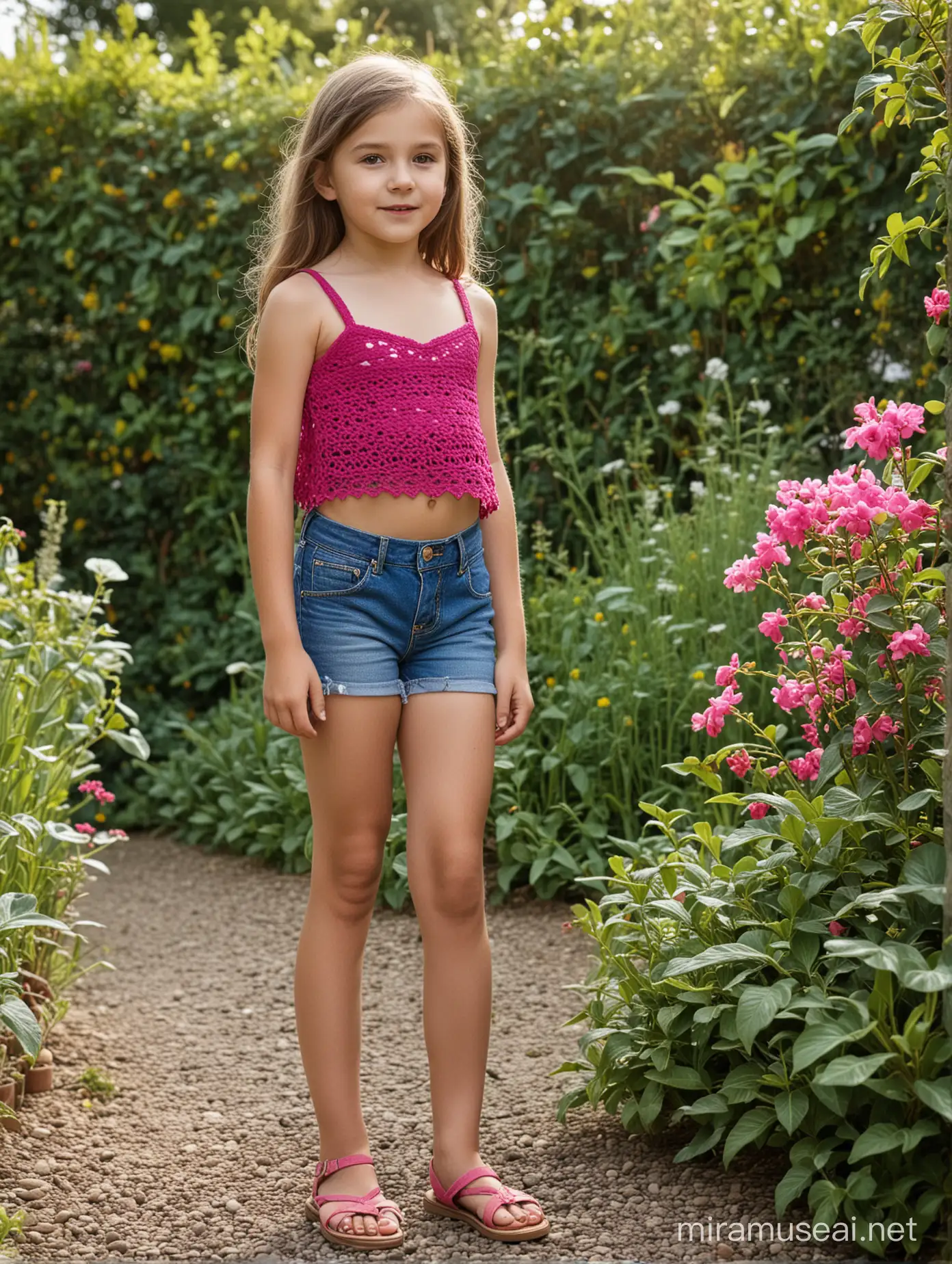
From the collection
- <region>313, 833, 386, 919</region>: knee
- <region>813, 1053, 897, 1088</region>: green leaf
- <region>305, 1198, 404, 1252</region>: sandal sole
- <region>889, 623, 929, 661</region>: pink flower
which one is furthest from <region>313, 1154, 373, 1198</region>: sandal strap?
Answer: <region>889, 623, 929, 661</region>: pink flower

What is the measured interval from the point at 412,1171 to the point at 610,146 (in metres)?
3.50

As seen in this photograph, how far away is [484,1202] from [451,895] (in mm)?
450

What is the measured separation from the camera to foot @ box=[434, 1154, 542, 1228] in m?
1.96

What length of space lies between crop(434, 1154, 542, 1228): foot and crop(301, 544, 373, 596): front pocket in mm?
890

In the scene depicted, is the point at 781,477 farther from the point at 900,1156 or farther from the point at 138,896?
the point at 900,1156

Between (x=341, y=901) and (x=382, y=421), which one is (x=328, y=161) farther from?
(x=341, y=901)

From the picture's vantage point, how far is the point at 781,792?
241cm

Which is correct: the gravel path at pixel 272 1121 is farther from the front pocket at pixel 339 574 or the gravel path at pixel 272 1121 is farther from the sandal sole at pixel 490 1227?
the front pocket at pixel 339 574

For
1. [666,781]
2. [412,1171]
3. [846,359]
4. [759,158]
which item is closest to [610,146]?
[759,158]

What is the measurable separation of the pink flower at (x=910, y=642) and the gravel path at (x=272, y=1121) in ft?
2.67

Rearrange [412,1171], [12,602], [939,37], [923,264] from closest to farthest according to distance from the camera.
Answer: [939,37], [412,1171], [12,602], [923,264]

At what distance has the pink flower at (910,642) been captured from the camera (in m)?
1.89

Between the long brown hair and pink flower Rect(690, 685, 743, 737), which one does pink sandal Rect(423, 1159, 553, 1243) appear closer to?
pink flower Rect(690, 685, 743, 737)

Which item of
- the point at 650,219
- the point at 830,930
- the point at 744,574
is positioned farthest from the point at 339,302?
the point at 650,219
